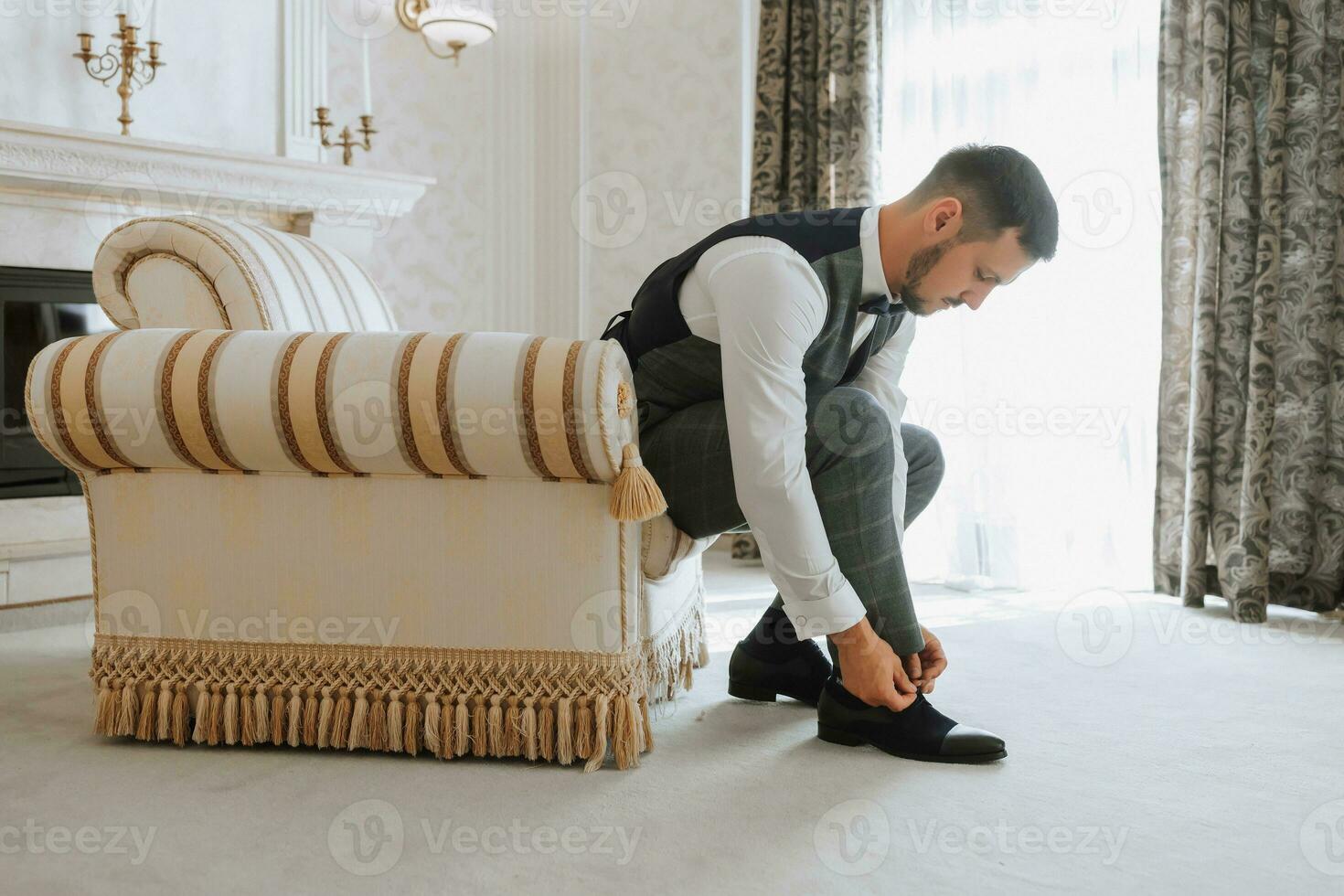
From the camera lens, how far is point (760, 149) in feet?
12.1

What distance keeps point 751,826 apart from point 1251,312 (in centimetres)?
205

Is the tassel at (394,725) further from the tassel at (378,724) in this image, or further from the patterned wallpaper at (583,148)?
the patterned wallpaper at (583,148)

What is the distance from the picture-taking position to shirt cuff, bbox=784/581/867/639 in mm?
1489

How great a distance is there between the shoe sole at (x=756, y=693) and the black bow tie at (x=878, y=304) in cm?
64

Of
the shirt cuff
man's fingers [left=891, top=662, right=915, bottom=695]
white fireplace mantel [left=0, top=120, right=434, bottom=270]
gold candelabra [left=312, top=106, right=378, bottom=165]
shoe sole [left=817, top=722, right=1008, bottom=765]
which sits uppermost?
gold candelabra [left=312, top=106, right=378, bottom=165]

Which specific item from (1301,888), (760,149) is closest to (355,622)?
(1301,888)

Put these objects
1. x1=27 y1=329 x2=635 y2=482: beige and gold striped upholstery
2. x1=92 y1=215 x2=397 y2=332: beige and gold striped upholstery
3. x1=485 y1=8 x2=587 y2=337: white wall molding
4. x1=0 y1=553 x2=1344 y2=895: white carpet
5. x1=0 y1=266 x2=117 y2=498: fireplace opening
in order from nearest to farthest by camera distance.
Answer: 1. x1=0 y1=553 x2=1344 y2=895: white carpet
2. x1=27 y1=329 x2=635 y2=482: beige and gold striped upholstery
3. x1=92 y1=215 x2=397 y2=332: beige and gold striped upholstery
4. x1=0 y1=266 x2=117 y2=498: fireplace opening
5. x1=485 y1=8 x2=587 y2=337: white wall molding

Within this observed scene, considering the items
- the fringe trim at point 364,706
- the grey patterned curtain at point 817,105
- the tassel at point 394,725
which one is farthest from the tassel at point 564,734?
the grey patterned curtain at point 817,105

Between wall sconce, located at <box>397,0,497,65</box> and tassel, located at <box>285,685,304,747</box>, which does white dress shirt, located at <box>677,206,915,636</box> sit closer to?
tassel, located at <box>285,685,304,747</box>

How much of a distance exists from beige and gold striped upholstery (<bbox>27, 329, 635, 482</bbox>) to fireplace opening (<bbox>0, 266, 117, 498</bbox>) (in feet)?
5.00

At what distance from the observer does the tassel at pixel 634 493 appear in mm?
1471

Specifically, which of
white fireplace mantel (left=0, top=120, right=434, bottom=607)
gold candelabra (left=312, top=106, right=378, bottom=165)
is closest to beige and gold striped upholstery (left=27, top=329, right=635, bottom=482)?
white fireplace mantel (left=0, top=120, right=434, bottom=607)

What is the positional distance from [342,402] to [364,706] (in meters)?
0.42

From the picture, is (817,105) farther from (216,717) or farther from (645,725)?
(216,717)
